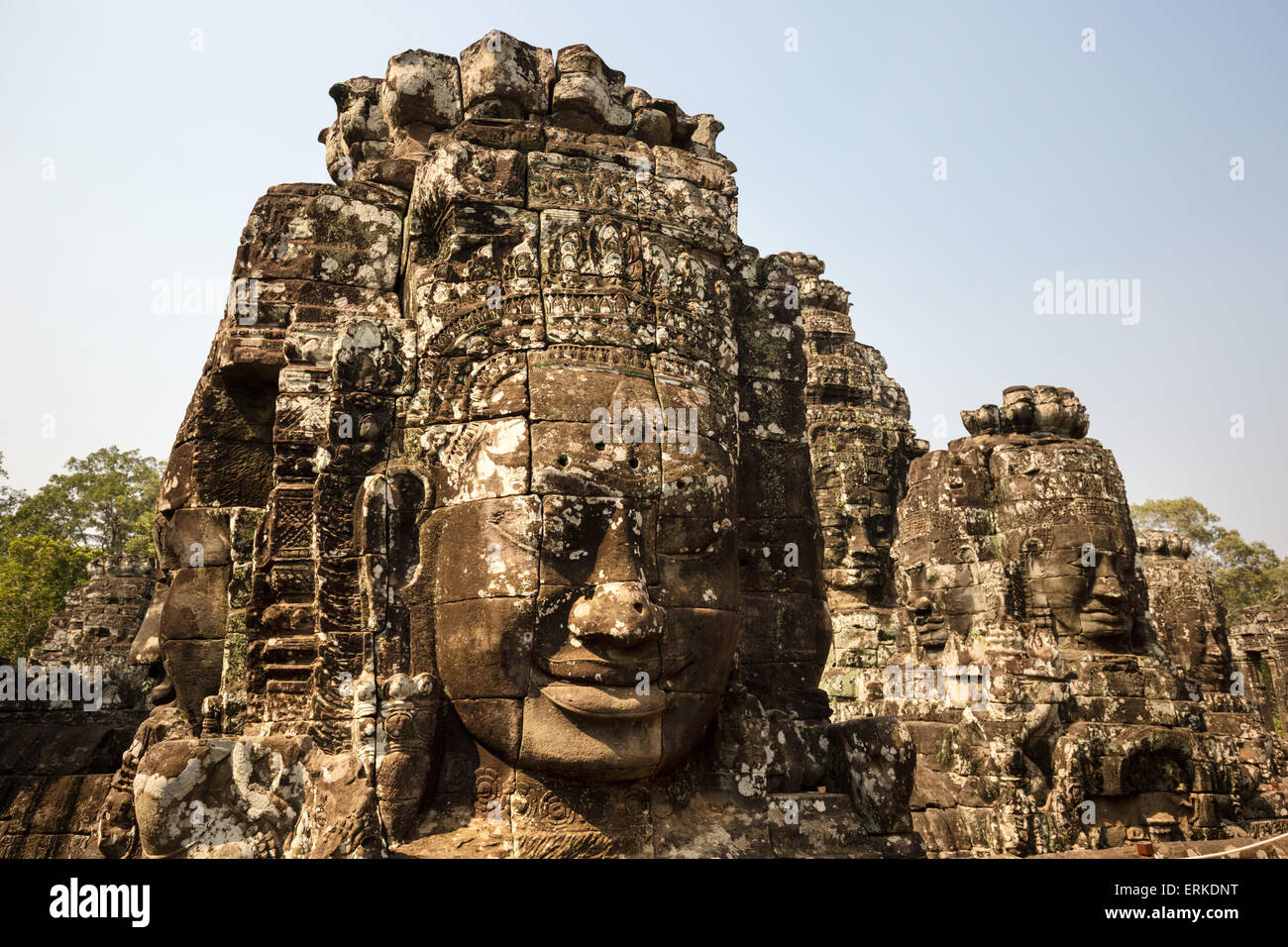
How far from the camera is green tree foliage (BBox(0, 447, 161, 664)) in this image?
91.2 feet

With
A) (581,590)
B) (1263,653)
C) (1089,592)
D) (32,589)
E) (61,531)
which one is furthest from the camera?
(61,531)

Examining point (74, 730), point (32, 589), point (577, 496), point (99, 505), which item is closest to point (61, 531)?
point (99, 505)

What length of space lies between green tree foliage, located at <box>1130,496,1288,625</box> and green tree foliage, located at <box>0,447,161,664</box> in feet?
128

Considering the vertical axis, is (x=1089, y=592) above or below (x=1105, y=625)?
above

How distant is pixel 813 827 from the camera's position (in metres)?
4.90

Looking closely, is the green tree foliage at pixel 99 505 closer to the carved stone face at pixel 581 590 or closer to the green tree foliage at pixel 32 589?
the green tree foliage at pixel 32 589

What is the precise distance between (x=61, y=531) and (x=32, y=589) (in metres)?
11.5

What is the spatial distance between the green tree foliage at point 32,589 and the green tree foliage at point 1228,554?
1529 inches

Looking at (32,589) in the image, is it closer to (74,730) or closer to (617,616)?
(74,730)

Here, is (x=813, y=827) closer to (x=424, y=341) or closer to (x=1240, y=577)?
(x=424, y=341)

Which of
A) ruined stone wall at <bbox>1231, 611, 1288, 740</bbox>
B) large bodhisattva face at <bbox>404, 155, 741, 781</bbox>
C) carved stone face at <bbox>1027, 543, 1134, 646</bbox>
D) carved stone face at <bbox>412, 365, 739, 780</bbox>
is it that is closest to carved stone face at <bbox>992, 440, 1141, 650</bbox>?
carved stone face at <bbox>1027, 543, 1134, 646</bbox>

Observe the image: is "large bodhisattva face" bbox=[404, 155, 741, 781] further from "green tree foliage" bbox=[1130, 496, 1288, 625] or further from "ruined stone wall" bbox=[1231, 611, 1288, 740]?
"green tree foliage" bbox=[1130, 496, 1288, 625]

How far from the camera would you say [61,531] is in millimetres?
38219

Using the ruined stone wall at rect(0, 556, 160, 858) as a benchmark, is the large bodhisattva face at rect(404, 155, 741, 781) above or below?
above
